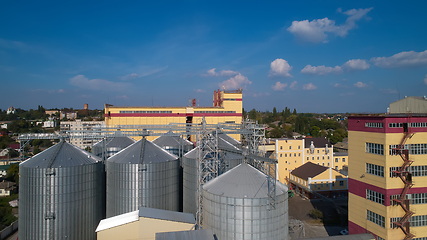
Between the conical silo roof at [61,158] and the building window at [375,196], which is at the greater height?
the conical silo roof at [61,158]

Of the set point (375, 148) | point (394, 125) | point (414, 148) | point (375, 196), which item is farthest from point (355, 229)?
point (394, 125)

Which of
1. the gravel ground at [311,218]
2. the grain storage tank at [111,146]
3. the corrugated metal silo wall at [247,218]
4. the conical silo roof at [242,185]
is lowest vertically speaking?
the gravel ground at [311,218]

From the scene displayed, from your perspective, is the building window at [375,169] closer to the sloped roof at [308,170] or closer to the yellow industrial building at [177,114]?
the sloped roof at [308,170]

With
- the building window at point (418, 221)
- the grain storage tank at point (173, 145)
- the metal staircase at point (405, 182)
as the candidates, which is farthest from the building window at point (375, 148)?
the grain storage tank at point (173, 145)

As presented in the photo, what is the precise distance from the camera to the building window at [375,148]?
22.3 m

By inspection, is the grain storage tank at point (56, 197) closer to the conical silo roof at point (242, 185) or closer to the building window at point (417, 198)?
the conical silo roof at point (242, 185)

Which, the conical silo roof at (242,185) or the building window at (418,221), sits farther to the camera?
the building window at (418,221)

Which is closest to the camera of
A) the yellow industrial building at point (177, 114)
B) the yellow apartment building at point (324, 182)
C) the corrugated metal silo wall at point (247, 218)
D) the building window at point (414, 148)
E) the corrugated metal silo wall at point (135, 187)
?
the corrugated metal silo wall at point (247, 218)

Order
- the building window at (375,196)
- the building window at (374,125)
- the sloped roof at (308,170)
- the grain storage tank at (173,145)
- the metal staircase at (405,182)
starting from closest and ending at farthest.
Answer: the metal staircase at (405,182)
the building window at (375,196)
the building window at (374,125)
the grain storage tank at (173,145)
the sloped roof at (308,170)

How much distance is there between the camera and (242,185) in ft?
63.7

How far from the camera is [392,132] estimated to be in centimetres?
2188

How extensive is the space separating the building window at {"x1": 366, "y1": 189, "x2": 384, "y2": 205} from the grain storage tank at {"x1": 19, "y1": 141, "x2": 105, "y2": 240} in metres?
28.0

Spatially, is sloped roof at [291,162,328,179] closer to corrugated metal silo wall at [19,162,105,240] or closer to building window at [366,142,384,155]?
building window at [366,142,384,155]

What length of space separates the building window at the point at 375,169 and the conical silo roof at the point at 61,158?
28100 millimetres
